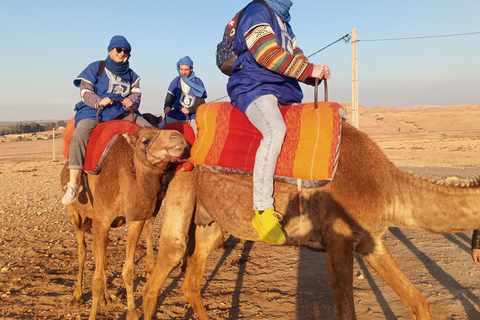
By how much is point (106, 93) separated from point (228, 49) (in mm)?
2270

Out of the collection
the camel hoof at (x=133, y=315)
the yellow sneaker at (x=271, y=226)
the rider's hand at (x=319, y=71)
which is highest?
the rider's hand at (x=319, y=71)

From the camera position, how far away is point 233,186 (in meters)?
4.23

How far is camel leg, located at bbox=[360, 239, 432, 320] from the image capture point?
12.5ft

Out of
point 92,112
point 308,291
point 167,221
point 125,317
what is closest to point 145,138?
point 167,221

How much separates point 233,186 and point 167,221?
1.05 meters

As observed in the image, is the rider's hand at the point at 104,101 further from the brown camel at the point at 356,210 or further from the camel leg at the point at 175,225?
the brown camel at the point at 356,210

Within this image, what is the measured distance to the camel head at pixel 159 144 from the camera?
173 inches

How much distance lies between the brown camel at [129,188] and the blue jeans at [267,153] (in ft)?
3.61

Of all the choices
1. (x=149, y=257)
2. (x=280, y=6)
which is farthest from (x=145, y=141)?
(x=149, y=257)

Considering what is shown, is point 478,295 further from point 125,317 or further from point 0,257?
point 0,257

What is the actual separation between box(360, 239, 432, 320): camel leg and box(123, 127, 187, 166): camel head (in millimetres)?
2261

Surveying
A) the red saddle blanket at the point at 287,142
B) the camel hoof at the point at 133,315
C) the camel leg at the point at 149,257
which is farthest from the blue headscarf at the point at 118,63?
the camel hoof at the point at 133,315

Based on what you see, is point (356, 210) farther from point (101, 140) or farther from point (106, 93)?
point (106, 93)

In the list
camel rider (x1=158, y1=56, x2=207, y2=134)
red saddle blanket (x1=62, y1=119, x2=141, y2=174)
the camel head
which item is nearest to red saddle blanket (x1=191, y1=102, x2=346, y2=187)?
the camel head
